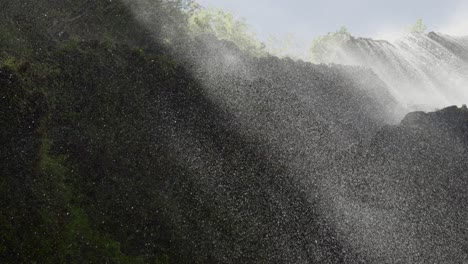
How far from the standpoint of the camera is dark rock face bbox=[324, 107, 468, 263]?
514 inches

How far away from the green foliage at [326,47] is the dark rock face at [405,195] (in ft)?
53.1

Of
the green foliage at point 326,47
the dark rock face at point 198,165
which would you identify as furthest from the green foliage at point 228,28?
the dark rock face at point 198,165

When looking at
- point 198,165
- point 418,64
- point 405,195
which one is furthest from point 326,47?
point 198,165

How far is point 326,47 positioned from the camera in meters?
33.2

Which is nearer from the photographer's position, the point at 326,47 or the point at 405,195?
the point at 405,195

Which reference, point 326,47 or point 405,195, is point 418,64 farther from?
point 405,195

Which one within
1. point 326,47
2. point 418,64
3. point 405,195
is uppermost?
point 418,64

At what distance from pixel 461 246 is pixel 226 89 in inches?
380

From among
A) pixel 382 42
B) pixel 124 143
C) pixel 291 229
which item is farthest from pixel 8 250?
pixel 382 42

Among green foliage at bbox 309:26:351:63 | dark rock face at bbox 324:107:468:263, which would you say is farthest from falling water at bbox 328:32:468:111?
dark rock face at bbox 324:107:468:263

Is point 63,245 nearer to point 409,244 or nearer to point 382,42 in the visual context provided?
point 409,244

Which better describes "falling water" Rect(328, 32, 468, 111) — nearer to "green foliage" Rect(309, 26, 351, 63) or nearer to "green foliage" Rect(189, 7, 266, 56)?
"green foliage" Rect(309, 26, 351, 63)

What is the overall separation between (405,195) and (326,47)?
21.3 meters

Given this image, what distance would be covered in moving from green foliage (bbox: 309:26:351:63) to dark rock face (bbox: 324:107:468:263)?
16.2 metres
